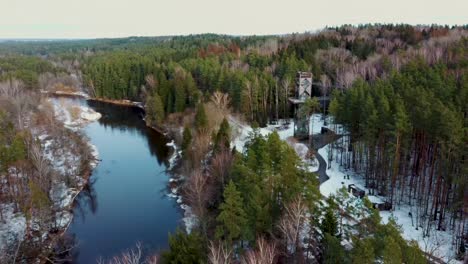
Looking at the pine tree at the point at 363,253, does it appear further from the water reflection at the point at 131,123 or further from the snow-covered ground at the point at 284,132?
the water reflection at the point at 131,123

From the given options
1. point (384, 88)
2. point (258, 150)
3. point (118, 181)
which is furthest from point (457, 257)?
point (118, 181)

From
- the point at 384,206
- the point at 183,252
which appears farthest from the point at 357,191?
the point at 183,252

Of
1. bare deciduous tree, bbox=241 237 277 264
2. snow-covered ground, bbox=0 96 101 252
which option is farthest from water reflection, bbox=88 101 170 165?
bare deciduous tree, bbox=241 237 277 264

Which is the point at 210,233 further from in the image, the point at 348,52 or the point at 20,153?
the point at 348,52

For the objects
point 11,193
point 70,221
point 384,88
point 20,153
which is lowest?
point 70,221

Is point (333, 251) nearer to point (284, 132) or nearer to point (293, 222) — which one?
point (293, 222)

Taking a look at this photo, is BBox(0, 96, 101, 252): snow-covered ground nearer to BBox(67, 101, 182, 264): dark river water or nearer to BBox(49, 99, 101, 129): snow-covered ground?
BBox(67, 101, 182, 264): dark river water

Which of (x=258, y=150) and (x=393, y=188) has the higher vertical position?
(x=258, y=150)
